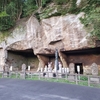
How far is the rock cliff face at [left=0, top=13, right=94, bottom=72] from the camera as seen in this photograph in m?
10.7

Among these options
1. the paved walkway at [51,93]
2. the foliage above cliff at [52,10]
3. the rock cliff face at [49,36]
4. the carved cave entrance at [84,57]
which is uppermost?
the foliage above cliff at [52,10]

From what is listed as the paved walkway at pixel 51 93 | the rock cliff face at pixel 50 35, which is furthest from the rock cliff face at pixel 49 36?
the paved walkway at pixel 51 93

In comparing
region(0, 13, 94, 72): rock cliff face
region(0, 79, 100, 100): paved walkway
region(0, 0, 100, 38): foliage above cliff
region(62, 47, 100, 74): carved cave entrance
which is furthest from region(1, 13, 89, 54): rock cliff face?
region(0, 79, 100, 100): paved walkway

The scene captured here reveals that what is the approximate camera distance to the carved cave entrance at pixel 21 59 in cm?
1585

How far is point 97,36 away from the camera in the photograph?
930 cm

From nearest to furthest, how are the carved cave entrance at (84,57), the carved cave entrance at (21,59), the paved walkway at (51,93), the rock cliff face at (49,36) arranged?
the paved walkway at (51,93)
the rock cliff face at (49,36)
the carved cave entrance at (84,57)
the carved cave entrance at (21,59)

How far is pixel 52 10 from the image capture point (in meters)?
12.1

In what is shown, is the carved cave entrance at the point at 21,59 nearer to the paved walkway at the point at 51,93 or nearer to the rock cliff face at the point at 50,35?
the rock cliff face at the point at 50,35

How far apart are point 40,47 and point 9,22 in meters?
4.88

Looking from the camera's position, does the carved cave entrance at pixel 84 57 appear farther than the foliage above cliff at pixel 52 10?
Yes

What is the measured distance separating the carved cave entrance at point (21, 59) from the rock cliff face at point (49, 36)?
1.24 m

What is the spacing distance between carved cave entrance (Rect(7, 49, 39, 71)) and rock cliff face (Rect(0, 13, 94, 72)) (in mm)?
1237

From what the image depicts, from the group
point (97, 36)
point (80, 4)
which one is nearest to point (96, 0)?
point (80, 4)

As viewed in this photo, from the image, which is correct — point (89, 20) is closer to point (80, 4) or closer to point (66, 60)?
point (80, 4)
